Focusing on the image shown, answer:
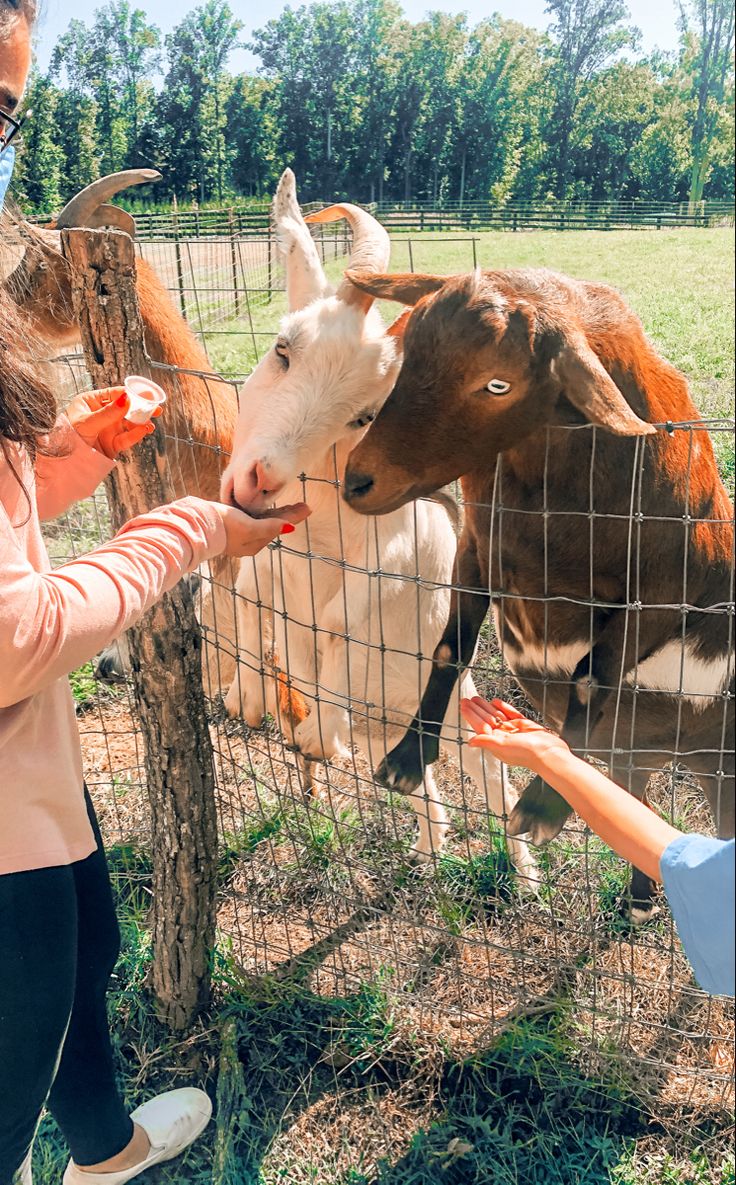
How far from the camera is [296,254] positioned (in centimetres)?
260

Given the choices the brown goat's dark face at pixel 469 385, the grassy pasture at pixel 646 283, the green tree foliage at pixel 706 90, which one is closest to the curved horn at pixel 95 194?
the grassy pasture at pixel 646 283

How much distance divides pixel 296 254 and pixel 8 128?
4.61 feet

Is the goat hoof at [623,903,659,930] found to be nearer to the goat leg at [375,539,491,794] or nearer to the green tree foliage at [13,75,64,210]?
the goat leg at [375,539,491,794]

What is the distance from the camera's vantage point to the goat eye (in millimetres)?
2352

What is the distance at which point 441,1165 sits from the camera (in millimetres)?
2176

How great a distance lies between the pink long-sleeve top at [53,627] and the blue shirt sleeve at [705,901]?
0.85m

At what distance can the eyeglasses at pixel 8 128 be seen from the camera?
1.25 m

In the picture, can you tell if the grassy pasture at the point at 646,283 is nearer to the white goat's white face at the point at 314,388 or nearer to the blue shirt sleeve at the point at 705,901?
the white goat's white face at the point at 314,388

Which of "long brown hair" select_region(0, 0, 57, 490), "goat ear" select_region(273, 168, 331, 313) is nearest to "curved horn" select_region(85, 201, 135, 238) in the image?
"goat ear" select_region(273, 168, 331, 313)

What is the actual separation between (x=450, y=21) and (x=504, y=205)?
12024mm

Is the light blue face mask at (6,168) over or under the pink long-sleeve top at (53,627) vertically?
over

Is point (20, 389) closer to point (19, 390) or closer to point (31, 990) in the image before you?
point (19, 390)

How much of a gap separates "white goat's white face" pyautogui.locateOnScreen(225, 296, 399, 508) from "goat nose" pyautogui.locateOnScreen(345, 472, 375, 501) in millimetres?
219

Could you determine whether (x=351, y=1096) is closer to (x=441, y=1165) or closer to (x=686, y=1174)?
(x=441, y=1165)
